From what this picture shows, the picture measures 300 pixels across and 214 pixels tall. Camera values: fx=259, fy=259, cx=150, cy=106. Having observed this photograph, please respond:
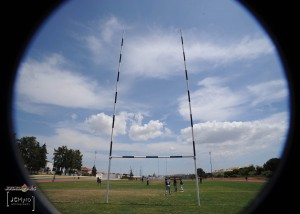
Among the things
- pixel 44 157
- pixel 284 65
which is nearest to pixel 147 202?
pixel 284 65

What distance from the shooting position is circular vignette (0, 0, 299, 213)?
6.43 ft

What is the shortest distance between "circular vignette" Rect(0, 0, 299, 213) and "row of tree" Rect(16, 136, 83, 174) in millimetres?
60882

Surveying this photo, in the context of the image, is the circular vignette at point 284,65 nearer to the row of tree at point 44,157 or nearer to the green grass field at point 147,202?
the green grass field at point 147,202

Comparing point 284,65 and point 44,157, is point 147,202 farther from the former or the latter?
point 44,157

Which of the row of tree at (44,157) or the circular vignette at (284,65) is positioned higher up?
the row of tree at (44,157)

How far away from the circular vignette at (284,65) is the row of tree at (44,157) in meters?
60.9

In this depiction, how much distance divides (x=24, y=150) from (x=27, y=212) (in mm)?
66811

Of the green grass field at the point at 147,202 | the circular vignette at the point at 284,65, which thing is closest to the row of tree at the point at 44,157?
the green grass field at the point at 147,202

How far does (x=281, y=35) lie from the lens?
84.0 inches

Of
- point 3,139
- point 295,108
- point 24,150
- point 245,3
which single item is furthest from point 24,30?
point 24,150

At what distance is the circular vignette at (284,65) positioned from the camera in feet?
6.43

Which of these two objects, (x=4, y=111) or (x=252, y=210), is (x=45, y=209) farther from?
(x=252, y=210)

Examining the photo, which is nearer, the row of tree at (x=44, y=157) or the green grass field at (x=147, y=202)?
the green grass field at (x=147, y=202)

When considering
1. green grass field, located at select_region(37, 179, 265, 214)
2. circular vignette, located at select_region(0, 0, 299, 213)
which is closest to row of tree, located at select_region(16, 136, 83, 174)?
green grass field, located at select_region(37, 179, 265, 214)
